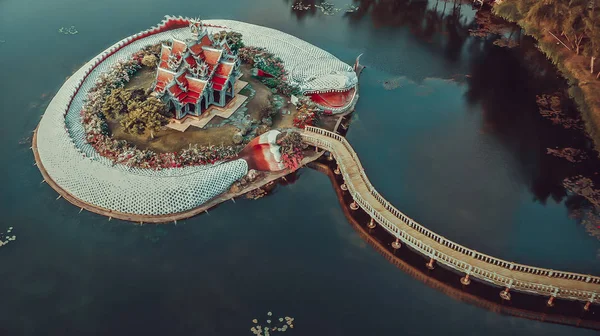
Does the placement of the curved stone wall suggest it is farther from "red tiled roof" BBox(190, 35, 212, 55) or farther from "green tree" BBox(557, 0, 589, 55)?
"green tree" BBox(557, 0, 589, 55)

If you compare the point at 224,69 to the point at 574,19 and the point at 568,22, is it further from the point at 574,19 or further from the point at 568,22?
the point at 574,19

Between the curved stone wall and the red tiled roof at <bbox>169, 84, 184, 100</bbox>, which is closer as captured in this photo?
the curved stone wall

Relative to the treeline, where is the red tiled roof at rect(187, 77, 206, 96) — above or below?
below

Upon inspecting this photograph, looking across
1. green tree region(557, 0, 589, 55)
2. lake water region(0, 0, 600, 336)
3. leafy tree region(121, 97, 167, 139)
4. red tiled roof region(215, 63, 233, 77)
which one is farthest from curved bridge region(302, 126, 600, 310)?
green tree region(557, 0, 589, 55)

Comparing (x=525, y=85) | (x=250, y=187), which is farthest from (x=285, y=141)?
(x=525, y=85)

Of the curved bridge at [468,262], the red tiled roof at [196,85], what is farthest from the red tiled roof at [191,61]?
the curved bridge at [468,262]

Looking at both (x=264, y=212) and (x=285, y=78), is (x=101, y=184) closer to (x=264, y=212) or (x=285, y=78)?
(x=264, y=212)
